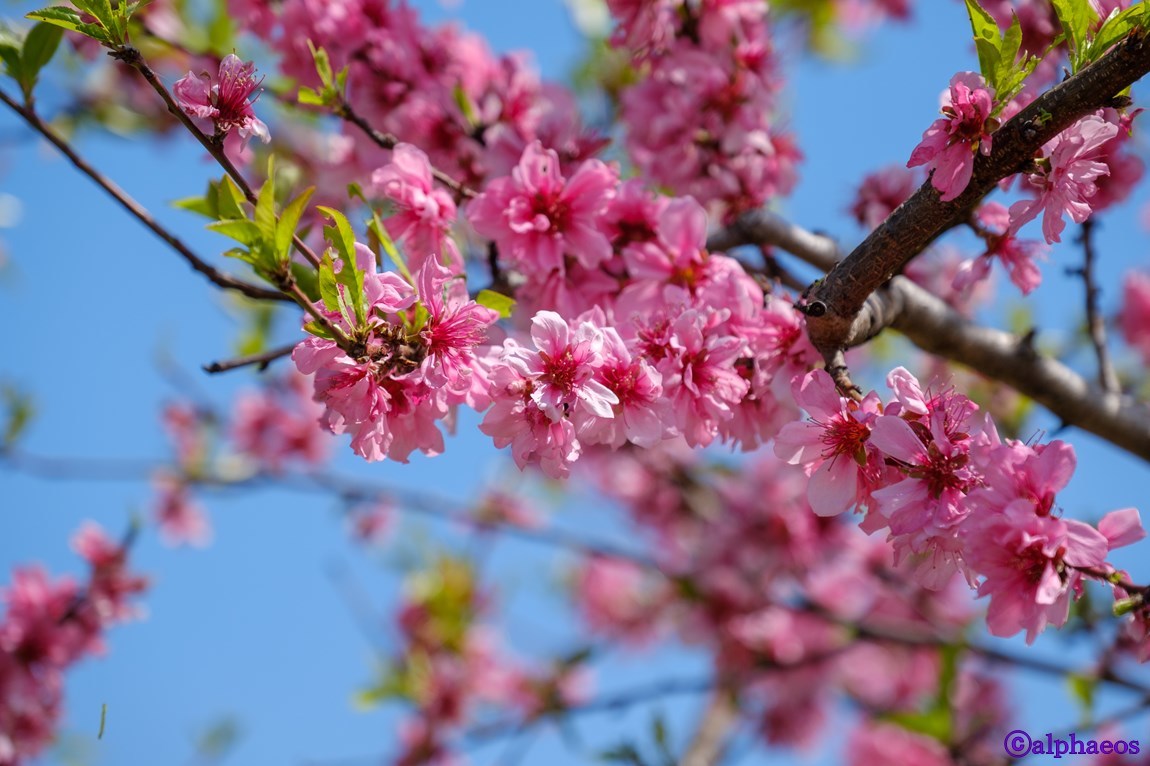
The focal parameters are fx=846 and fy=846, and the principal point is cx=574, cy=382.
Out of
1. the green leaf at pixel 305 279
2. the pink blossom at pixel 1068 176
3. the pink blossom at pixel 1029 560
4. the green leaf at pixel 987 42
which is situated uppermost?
the green leaf at pixel 305 279

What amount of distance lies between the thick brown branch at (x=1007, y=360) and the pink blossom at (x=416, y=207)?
699 millimetres

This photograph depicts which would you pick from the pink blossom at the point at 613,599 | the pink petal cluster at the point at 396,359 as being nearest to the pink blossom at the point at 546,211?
the pink petal cluster at the point at 396,359

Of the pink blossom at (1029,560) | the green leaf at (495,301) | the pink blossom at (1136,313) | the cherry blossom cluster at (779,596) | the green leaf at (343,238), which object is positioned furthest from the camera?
the pink blossom at (1136,313)

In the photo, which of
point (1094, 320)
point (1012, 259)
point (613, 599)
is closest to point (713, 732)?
point (613, 599)

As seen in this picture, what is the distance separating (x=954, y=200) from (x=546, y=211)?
0.78m

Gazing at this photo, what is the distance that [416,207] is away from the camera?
175cm

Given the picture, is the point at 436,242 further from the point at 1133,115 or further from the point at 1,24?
the point at 1133,115

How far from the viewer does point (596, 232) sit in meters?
1.74

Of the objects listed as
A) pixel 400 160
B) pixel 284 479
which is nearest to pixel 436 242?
pixel 400 160

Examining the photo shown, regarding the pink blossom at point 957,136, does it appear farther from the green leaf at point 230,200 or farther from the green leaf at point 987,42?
the green leaf at point 230,200

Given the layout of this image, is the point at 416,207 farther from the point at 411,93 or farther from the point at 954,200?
the point at 954,200

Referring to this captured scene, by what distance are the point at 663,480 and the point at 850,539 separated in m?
1.13

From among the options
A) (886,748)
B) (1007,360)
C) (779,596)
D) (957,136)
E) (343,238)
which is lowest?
(343,238)

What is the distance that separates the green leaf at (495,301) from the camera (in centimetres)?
156
